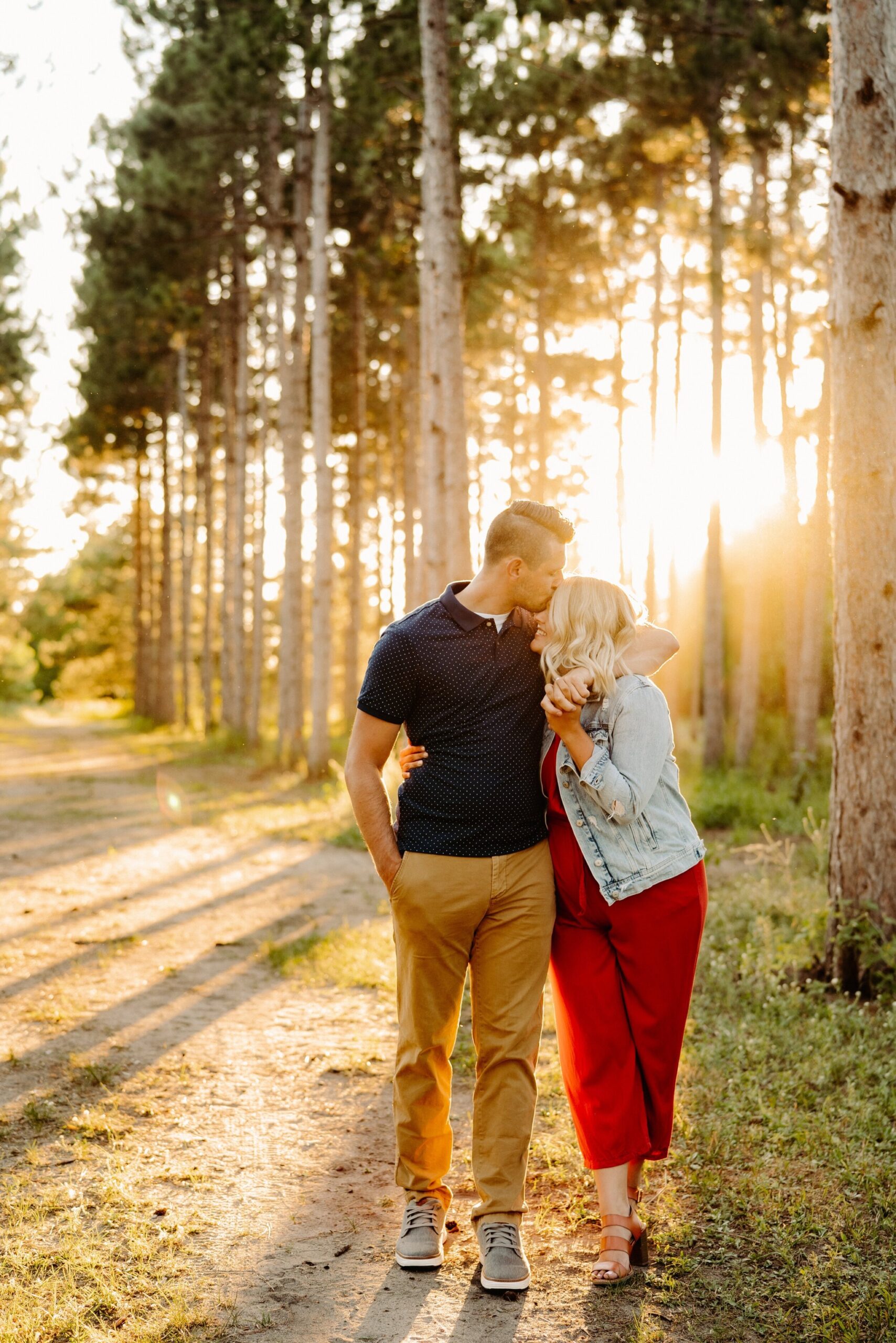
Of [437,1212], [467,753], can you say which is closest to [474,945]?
[467,753]

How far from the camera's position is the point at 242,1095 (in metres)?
5.30

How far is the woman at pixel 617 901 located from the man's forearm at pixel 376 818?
16cm

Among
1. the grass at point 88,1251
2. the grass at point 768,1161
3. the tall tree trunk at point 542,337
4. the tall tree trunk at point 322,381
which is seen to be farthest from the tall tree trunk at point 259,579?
the grass at point 88,1251

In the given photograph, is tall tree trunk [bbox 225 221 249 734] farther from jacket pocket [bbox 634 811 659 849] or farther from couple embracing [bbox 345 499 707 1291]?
jacket pocket [bbox 634 811 659 849]

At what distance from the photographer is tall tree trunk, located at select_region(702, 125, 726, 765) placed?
16.9 meters

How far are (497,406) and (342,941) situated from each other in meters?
26.8

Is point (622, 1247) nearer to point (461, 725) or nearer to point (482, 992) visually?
point (482, 992)

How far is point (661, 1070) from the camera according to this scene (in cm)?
367

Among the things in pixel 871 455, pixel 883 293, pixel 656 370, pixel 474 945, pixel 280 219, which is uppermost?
pixel 280 219

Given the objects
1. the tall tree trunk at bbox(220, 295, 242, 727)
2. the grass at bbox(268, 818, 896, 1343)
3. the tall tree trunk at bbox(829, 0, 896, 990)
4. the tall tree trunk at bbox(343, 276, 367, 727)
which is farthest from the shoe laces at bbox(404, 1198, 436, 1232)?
the tall tree trunk at bbox(220, 295, 242, 727)

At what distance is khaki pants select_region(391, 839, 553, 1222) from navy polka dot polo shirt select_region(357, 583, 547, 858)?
89 mm

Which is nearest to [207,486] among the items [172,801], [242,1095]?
[172,801]

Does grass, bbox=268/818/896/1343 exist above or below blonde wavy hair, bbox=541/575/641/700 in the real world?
below

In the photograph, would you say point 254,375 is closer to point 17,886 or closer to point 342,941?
point 17,886
